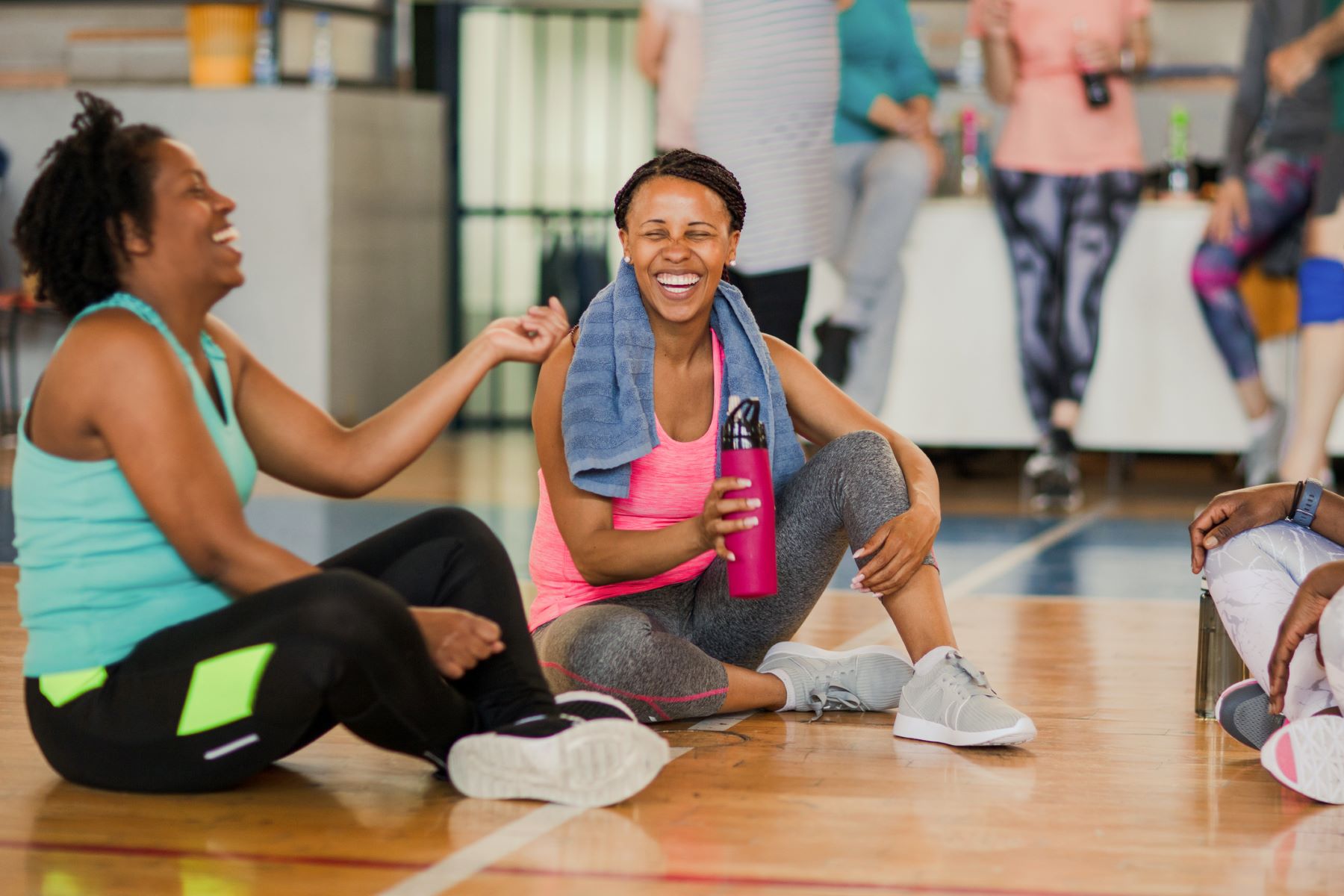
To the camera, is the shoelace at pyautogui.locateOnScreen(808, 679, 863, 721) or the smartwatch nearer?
the smartwatch

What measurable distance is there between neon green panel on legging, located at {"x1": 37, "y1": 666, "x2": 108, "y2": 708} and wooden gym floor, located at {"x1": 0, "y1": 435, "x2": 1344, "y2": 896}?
0.40 ft

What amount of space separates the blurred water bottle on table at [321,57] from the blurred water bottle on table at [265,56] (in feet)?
0.53

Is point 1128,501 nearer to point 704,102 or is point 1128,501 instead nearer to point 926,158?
point 926,158

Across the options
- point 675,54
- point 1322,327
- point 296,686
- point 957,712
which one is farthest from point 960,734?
point 675,54

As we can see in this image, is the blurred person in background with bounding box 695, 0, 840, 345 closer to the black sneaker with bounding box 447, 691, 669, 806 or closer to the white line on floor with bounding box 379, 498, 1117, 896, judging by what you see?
the white line on floor with bounding box 379, 498, 1117, 896

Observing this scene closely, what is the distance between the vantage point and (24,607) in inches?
72.3

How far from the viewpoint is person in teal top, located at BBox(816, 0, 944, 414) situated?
16.4 ft

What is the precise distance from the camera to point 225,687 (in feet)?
5.69

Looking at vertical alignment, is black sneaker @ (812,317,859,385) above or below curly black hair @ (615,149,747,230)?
below

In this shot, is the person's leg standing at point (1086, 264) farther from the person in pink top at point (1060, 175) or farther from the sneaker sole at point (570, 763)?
the sneaker sole at point (570, 763)

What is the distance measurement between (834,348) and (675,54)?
42.2 inches

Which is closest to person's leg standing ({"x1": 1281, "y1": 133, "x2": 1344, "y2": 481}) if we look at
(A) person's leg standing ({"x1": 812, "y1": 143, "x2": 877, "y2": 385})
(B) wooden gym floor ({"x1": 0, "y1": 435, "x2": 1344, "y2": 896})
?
(A) person's leg standing ({"x1": 812, "y1": 143, "x2": 877, "y2": 385})

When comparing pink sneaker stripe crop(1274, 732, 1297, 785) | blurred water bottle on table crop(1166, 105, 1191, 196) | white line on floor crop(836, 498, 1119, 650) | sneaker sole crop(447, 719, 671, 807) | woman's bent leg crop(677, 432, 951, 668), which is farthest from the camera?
blurred water bottle on table crop(1166, 105, 1191, 196)

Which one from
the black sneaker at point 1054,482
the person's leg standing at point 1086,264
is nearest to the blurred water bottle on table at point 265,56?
the person's leg standing at point 1086,264
